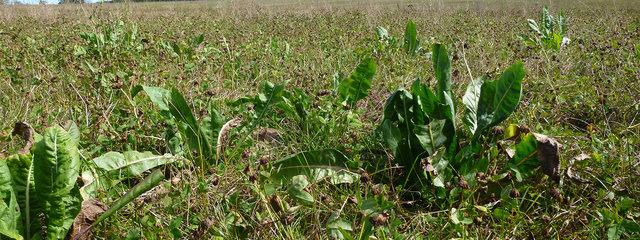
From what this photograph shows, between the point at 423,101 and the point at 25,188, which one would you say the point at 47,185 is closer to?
the point at 25,188

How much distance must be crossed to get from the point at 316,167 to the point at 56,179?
85cm

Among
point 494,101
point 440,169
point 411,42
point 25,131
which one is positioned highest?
point 25,131

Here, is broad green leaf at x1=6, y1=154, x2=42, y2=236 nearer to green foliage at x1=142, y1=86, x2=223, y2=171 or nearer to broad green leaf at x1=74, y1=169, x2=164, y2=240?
broad green leaf at x1=74, y1=169, x2=164, y2=240

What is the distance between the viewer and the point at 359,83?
2.35 metres

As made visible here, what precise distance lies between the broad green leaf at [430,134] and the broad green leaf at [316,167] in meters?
0.27

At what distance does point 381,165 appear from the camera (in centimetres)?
201

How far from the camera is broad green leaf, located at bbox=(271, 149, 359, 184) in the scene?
5.92 ft

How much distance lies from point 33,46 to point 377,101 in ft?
9.48

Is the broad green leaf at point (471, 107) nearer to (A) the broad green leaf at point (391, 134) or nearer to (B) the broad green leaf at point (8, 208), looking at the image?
(A) the broad green leaf at point (391, 134)

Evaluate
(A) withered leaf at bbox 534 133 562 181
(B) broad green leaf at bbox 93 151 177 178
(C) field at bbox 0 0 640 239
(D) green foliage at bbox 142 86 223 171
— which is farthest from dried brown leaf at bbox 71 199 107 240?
(A) withered leaf at bbox 534 133 562 181

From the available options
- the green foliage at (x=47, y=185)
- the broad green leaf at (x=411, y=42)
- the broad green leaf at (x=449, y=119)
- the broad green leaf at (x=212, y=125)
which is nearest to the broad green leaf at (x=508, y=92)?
the broad green leaf at (x=449, y=119)

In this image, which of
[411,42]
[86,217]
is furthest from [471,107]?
[411,42]

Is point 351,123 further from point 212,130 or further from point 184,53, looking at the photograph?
point 184,53

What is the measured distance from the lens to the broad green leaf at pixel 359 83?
230 cm
